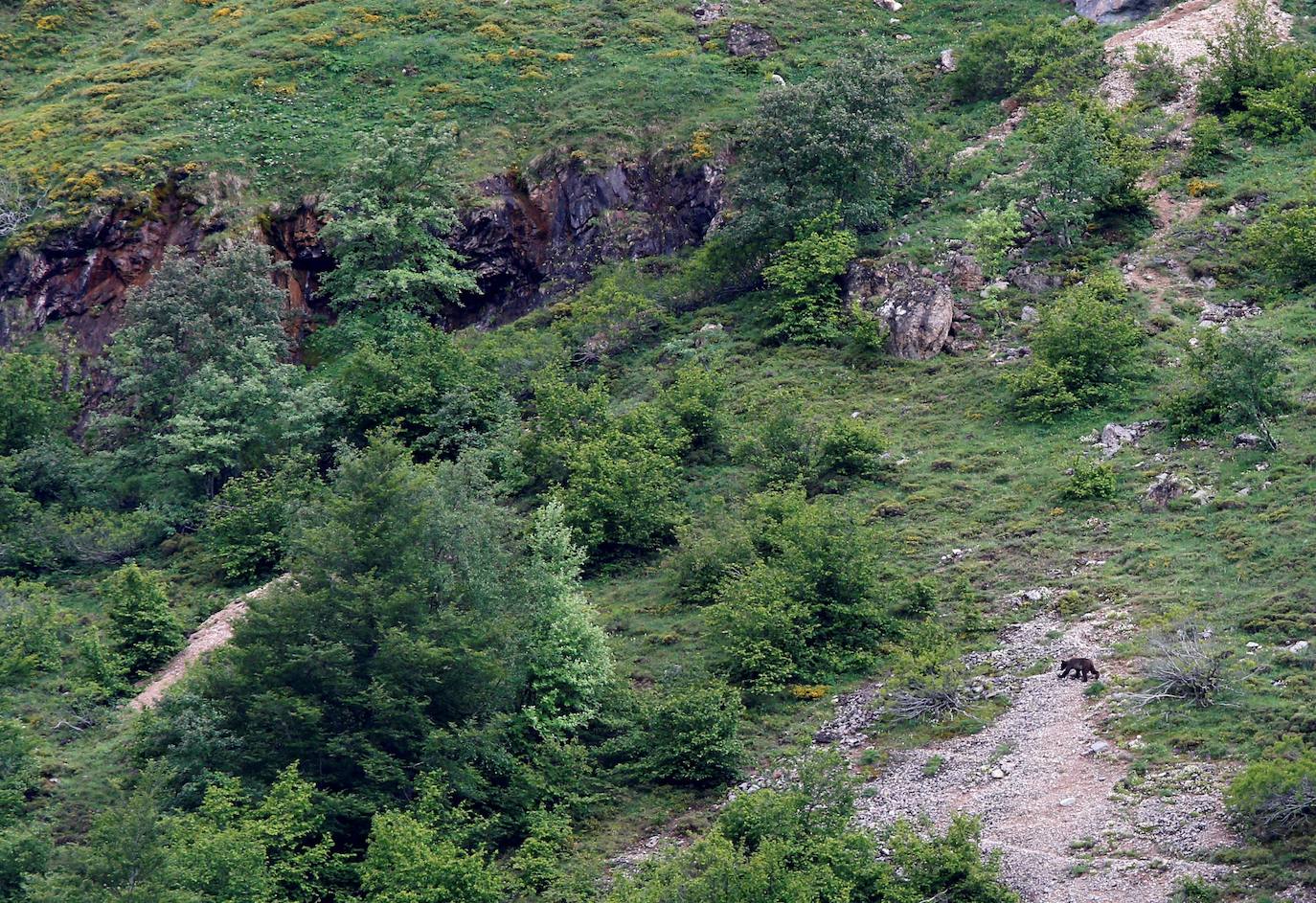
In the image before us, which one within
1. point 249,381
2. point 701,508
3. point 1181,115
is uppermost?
point 1181,115

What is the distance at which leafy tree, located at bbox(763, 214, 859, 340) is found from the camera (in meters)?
54.6

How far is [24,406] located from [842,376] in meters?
28.8

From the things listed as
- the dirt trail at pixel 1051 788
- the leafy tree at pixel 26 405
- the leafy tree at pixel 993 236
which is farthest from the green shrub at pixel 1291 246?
the leafy tree at pixel 26 405

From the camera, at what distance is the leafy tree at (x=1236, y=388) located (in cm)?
4262

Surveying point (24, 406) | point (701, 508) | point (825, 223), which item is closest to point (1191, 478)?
point (701, 508)

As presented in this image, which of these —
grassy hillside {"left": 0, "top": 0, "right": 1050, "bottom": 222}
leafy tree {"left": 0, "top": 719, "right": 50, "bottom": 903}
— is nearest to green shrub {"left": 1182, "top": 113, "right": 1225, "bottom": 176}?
grassy hillside {"left": 0, "top": 0, "right": 1050, "bottom": 222}

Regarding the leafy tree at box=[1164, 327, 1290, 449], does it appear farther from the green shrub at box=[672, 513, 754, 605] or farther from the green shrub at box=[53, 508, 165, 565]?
the green shrub at box=[53, 508, 165, 565]

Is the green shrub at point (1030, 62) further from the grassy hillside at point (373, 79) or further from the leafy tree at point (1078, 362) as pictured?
the leafy tree at point (1078, 362)

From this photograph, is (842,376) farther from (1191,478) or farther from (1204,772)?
(1204,772)

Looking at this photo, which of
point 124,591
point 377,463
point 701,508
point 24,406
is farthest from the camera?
point 24,406

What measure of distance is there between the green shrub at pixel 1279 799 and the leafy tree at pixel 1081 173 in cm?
2936

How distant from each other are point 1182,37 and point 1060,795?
4128cm

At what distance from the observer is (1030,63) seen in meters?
63.2

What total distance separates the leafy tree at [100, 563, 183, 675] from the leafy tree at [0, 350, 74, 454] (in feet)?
41.8
